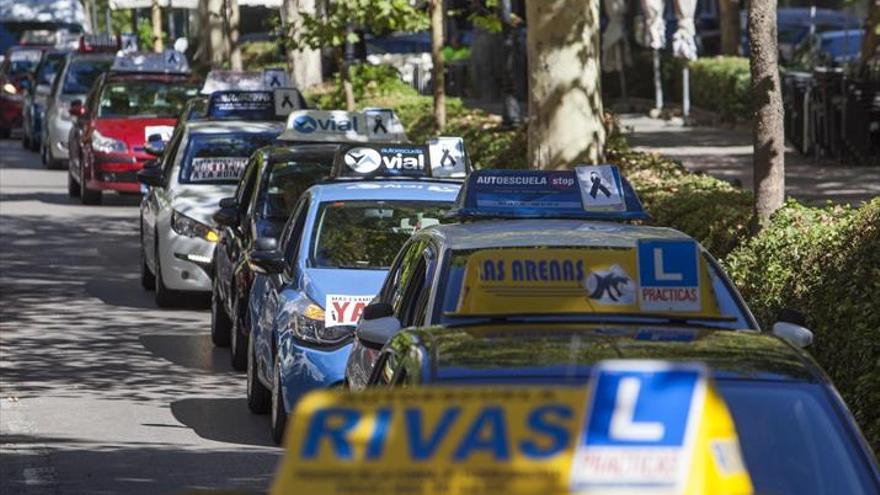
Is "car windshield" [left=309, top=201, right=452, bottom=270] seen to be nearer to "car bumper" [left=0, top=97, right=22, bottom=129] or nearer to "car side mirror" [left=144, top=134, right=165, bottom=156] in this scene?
"car side mirror" [left=144, top=134, right=165, bottom=156]

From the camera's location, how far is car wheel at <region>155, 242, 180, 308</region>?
62.6 feet

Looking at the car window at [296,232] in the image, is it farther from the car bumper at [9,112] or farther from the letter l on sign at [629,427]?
the car bumper at [9,112]

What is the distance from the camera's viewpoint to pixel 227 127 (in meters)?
19.9

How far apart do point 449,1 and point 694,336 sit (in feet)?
146

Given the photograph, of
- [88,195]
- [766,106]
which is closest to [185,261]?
[766,106]

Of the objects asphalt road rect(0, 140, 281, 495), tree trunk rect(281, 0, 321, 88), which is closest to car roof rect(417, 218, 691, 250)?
asphalt road rect(0, 140, 281, 495)

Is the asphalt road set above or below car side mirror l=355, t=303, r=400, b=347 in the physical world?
below

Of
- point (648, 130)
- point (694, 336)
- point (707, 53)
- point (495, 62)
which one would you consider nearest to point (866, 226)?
point (694, 336)

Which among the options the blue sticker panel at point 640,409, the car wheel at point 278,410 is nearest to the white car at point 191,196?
the car wheel at point 278,410

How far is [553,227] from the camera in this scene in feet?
29.5

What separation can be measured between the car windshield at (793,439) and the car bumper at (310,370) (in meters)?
5.84

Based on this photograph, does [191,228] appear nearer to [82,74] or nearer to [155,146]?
[155,146]

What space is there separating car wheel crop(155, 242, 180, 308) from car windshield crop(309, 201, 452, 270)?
225 inches

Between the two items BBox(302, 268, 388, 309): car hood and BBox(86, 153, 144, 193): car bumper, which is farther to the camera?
BBox(86, 153, 144, 193): car bumper
